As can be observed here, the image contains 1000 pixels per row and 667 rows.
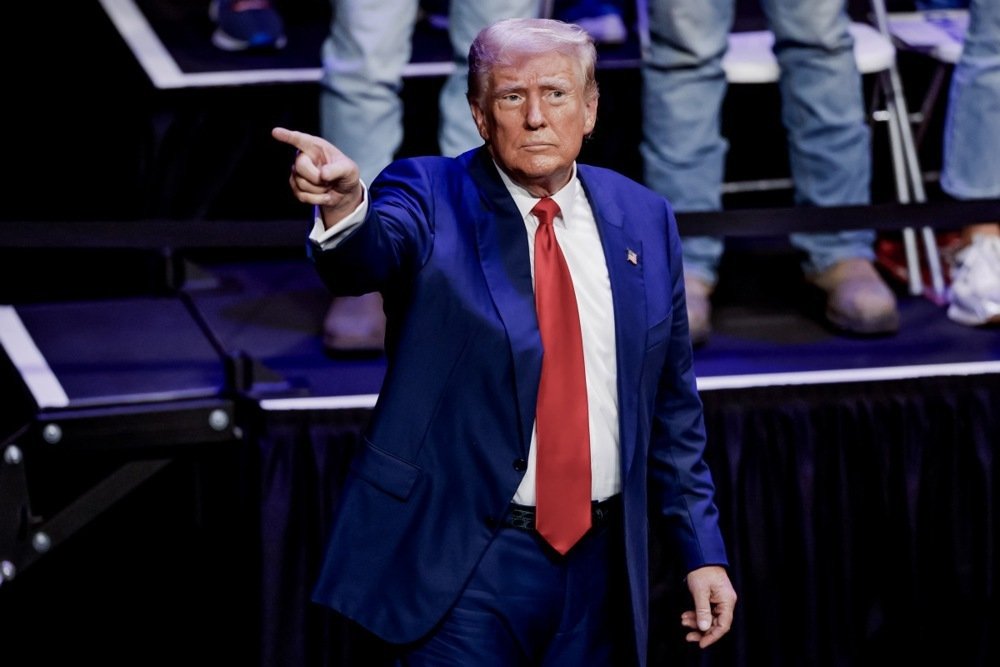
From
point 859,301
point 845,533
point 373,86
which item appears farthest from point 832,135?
point 373,86

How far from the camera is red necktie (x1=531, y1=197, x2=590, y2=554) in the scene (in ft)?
6.15

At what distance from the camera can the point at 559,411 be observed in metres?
1.87

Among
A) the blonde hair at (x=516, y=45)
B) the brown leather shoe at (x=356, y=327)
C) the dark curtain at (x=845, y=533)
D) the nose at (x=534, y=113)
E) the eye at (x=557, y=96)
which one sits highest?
the blonde hair at (x=516, y=45)

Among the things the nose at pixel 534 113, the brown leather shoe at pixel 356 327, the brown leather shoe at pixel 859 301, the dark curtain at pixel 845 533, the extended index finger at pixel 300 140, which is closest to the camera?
the extended index finger at pixel 300 140

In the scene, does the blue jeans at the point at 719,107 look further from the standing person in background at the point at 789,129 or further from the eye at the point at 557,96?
the eye at the point at 557,96

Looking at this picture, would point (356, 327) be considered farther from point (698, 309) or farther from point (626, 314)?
point (626, 314)

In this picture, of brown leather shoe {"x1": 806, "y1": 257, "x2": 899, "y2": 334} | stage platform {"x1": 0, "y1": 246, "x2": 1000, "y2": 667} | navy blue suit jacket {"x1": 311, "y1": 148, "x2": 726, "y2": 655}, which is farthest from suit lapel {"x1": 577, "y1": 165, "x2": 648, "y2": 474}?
brown leather shoe {"x1": 806, "y1": 257, "x2": 899, "y2": 334}

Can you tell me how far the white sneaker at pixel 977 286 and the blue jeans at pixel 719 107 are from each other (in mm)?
214

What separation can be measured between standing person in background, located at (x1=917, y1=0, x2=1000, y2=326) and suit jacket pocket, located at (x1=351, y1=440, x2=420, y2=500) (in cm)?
183

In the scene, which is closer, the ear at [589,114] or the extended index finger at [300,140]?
the extended index finger at [300,140]

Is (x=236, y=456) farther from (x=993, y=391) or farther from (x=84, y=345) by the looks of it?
(x=993, y=391)

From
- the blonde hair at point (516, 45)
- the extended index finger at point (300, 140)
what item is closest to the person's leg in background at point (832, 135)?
the blonde hair at point (516, 45)

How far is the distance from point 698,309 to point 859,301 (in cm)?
35

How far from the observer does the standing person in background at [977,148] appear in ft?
10.8
